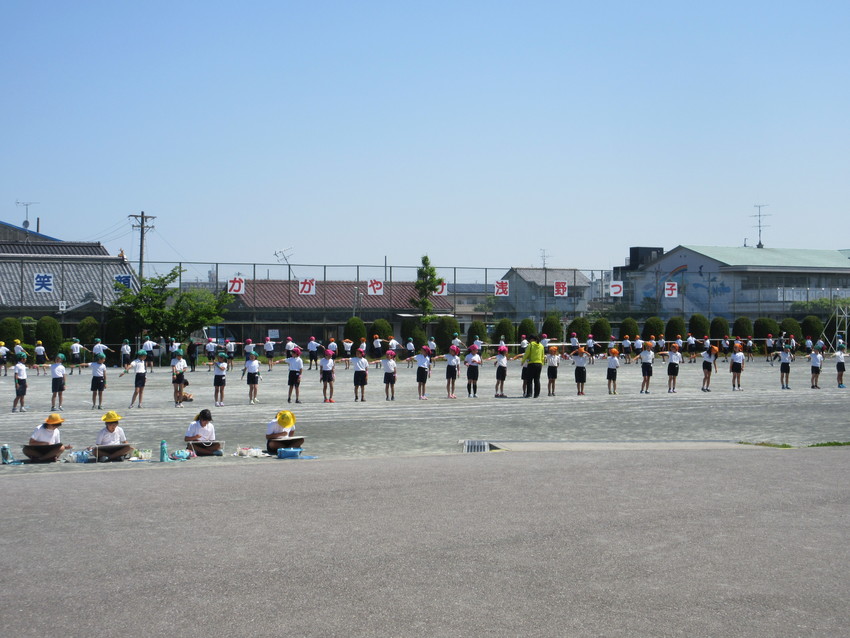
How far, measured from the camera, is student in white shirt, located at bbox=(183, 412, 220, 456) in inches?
606

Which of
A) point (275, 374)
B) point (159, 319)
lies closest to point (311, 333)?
point (159, 319)

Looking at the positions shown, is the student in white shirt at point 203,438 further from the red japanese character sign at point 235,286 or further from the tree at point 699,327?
the tree at point 699,327

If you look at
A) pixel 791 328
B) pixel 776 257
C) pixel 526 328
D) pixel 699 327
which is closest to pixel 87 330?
pixel 526 328

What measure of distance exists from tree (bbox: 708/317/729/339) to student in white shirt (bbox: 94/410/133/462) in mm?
51576

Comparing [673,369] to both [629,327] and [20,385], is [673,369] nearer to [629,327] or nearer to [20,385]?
[20,385]

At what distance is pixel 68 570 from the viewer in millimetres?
7508

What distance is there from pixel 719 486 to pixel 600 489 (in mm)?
1621

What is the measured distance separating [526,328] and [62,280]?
30.0 metres

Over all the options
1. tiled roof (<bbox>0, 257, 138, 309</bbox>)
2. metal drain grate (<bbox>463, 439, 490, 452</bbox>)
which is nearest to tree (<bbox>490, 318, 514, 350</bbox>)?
tiled roof (<bbox>0, 257, 138, 309</bbox>)

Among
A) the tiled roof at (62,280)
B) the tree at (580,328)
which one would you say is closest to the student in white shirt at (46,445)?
the tiled roof at (62,280)

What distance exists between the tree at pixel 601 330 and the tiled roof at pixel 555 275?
10.6 m

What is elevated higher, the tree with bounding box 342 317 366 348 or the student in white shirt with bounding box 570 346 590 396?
the tree with bounding box 342 317 366 348

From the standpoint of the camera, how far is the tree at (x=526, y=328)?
57.7 m

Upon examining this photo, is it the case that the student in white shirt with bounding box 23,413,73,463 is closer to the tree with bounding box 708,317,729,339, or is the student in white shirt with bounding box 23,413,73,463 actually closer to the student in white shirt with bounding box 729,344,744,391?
the student in white shirt with bounding box 729,344,744,391
